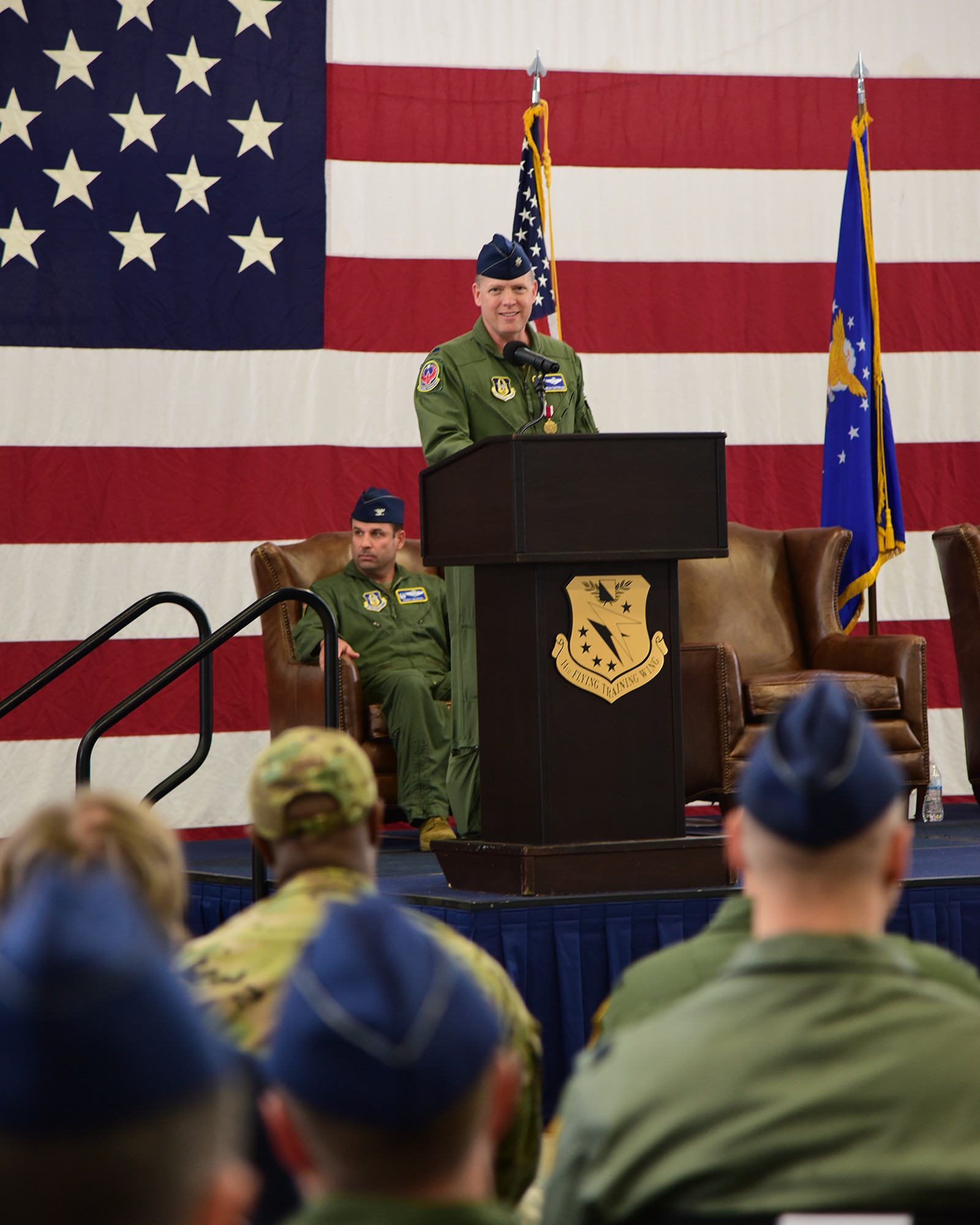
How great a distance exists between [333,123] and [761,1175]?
5.76 metres

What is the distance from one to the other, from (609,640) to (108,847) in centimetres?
210

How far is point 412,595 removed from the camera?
5.59 m

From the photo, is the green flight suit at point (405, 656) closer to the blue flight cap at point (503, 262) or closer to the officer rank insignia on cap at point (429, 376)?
the officer rank insignia on cap at point (429, 376)

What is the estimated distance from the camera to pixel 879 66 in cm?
666

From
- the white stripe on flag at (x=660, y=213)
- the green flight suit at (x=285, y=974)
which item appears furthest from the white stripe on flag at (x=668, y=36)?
the green flight suit at (x=285, y=974)

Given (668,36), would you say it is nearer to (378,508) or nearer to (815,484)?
(815,484)

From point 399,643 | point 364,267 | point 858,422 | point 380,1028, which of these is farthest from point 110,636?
point 380,1028

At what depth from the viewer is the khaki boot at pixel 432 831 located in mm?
4949

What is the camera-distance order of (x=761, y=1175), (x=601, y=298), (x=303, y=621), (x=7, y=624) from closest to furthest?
(x=761, y=1175)
(x=303, y=621)
(x=7, y=624)
(x=601, y=298)

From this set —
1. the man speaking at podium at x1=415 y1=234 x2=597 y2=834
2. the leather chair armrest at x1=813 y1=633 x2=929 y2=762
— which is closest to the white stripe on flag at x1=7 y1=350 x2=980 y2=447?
the leather chair armrest at x1=813 y1=633 x2=929 y2=762

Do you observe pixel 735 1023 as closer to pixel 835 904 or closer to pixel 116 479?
pixel 835 904

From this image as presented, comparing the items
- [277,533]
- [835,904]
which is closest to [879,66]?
[277,533]

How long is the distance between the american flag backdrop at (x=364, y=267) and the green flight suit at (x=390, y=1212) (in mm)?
5355

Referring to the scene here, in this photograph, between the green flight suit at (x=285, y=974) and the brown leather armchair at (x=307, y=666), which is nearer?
the green flight suit at (x=285, y=974)
